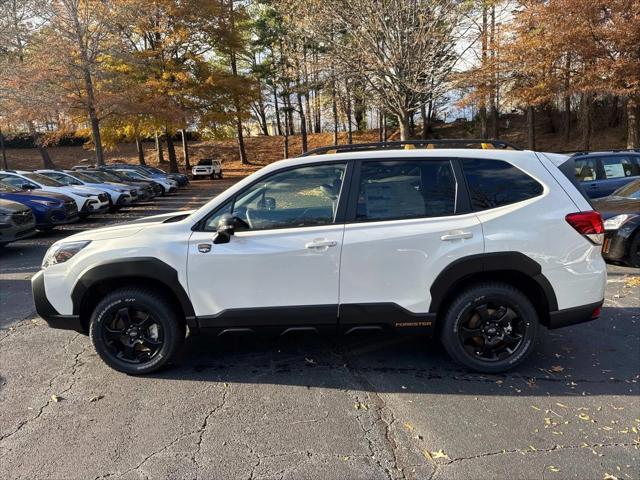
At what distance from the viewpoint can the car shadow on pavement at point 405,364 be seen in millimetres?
3518

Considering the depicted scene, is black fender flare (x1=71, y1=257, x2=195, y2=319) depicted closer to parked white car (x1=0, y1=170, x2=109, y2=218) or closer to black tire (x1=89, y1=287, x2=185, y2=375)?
black tire (x1=89, y1=287, x2=185, y2=375)

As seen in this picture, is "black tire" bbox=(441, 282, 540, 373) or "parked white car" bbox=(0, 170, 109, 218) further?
"parked white car" bbox=(0, 170, 109, 218)

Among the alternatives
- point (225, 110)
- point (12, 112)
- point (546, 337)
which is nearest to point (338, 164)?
point (546, 337)

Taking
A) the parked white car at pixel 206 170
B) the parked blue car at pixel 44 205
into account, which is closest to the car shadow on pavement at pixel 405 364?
the parked blue car at pixel 44 205

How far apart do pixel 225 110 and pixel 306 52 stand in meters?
13.8

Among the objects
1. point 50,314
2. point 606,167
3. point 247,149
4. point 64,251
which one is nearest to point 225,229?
point 64,251

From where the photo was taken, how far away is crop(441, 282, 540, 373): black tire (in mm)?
3568

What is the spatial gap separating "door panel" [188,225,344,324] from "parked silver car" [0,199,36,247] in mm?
7319

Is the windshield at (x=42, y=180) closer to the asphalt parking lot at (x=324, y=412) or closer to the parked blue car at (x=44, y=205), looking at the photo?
the parked blue car at (x=44, y=205)

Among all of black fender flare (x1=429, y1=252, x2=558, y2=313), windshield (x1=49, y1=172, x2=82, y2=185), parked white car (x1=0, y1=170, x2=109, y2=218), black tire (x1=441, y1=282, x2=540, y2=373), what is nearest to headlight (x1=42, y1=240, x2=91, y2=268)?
black fender flare (x1=429, y1=252, x2=558, y2=313)

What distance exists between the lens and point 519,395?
3359 mm

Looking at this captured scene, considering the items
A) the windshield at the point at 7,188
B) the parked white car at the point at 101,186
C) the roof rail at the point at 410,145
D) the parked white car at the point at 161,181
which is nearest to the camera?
the roof rail at the point at 410,145

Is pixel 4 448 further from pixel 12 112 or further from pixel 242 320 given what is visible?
pixel 12 112

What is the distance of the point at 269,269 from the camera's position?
3.49 m
